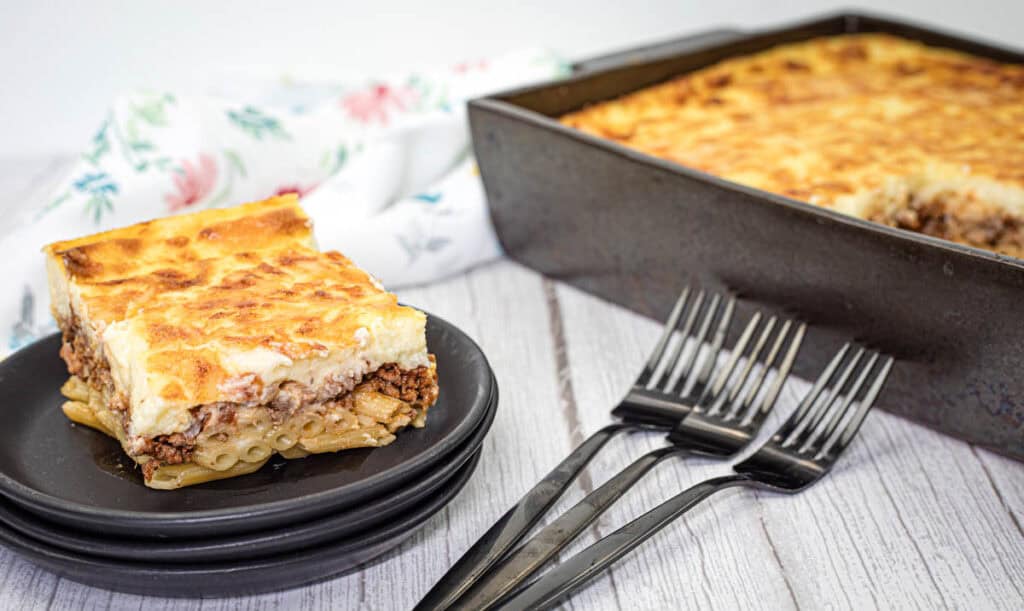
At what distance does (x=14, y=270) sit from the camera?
240 centimetres

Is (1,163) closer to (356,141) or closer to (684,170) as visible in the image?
(356,141)

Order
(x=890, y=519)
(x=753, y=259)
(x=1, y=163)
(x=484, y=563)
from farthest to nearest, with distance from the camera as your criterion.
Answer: (x=1, y=163)
(x=753, y=259)
(x=890, y=519)
(x=484, y=563)

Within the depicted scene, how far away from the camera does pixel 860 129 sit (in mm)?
2799

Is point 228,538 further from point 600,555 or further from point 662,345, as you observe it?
point 662,345

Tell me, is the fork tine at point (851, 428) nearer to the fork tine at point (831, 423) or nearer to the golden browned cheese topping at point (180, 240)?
the fork tine at point (831, 423)

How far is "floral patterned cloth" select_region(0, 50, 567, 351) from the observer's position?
2.56 metres

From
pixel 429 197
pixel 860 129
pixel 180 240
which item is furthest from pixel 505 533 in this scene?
pixel 860 129

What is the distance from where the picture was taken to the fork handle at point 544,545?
1.45 m

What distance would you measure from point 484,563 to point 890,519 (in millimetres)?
720

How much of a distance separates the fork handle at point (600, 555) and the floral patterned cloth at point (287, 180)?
1.23m

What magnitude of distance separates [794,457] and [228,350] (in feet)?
3.25

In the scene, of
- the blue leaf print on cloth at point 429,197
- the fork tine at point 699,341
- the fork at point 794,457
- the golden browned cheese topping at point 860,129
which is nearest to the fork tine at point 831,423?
the fork at point 794,457

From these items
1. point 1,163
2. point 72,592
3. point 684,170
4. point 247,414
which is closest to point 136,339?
point 247,414

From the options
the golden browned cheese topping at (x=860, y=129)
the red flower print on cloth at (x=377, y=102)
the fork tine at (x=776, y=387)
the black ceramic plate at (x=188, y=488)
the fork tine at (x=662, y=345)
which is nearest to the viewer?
the black ceramic plate at (x=188, y=488)
